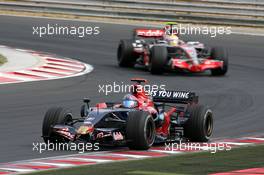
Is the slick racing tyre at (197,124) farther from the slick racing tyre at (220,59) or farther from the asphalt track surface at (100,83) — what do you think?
the slick racing tyre at (220,59)

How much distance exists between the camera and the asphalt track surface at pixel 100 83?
57.3 ft

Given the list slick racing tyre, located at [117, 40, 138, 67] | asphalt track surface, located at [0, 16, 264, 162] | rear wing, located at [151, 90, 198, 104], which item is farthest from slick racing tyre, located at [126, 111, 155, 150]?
slick racing tyre, located at [117, 40, 138, 67]

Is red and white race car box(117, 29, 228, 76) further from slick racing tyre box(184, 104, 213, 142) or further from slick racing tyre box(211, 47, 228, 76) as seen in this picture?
slick racing tyre box(184, 104, 213, 142)

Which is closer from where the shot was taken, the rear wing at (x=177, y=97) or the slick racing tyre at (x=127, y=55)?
the rear wing at (x=177, y=97)

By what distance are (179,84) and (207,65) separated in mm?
2069

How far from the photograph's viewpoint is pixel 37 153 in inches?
579

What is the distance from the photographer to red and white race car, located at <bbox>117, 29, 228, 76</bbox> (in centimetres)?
2591

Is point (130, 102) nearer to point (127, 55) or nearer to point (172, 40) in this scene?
point (172, 40)

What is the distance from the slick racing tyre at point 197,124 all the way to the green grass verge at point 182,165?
139 centimetres

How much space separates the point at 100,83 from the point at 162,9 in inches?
472

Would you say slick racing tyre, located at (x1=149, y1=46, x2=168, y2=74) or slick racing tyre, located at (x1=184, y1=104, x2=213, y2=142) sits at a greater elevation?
slick racing tyre, located at (x1=149, y1=46, x2=168, y2=74)

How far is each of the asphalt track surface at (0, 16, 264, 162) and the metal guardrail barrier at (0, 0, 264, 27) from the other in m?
0.65

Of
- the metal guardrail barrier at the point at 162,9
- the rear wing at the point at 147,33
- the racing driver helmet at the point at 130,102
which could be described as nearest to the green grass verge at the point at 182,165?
the racing driver helmet at the point at 130,102

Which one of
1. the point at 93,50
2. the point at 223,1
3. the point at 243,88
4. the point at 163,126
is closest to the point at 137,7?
the point at 223,1
